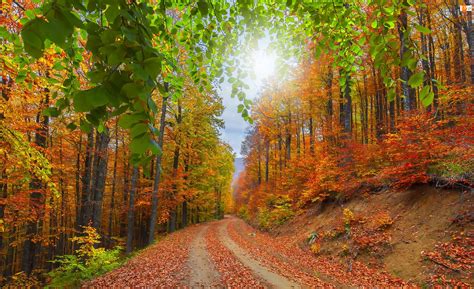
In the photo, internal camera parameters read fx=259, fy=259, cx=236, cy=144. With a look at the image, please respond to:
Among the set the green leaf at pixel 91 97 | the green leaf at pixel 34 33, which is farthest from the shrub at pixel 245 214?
the green leaf at pixel 34 33

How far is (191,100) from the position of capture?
17953 millimetres

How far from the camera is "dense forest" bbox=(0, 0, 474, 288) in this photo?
1082mm

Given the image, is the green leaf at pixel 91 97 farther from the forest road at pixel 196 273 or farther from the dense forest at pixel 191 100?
the forest road at pixel 196 273

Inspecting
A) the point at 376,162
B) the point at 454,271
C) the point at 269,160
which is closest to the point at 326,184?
the point at 376,162

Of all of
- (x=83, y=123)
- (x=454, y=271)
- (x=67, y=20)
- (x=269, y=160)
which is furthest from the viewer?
(x=269, y=160)

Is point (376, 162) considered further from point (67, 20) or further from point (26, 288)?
point (26, 288)

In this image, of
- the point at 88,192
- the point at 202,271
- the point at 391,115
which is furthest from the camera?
the point at 391,115

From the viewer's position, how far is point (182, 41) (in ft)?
9.36

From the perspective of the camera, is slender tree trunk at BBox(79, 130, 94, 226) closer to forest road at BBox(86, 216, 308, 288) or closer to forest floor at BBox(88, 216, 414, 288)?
forest floor at BBox(88, 216, 414, 288)

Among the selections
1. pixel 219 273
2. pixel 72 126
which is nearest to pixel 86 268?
pixel 219 273

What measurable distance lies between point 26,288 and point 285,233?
13.2m

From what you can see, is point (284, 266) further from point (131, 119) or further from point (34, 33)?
point (34, 33)

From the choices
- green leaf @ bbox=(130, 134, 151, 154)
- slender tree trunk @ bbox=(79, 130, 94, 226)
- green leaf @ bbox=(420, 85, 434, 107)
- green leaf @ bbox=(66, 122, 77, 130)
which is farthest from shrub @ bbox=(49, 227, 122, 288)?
green leaf @ bbox=(420, 85, 434, 107)

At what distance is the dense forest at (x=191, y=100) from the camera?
3.55 ft
